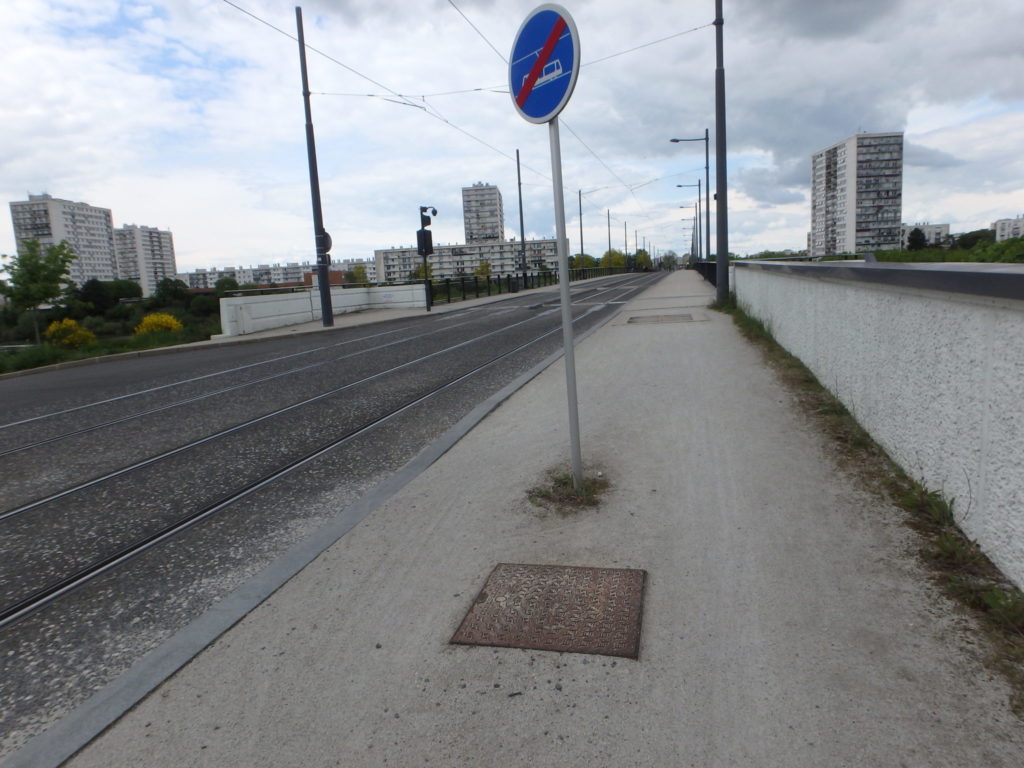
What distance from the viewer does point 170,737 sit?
6.89ft

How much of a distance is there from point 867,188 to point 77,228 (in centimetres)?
14923

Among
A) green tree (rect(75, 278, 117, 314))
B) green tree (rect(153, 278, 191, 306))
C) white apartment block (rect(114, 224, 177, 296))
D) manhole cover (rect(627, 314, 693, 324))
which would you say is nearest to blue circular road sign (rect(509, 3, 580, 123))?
manhole cover (rect(627, 314, 693, 324))

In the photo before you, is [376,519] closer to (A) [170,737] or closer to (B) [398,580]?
(B) [398,580]

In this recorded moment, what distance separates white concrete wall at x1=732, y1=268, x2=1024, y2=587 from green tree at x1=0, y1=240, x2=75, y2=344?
29.7m

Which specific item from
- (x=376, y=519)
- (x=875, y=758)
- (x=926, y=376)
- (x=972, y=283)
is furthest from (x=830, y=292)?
(x=875, y=758)

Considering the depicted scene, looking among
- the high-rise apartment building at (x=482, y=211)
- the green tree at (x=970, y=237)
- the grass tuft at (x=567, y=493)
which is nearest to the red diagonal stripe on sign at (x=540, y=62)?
the grass tuft at (x=567, y=493)

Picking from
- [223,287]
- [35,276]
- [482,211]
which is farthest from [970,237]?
[482,211]

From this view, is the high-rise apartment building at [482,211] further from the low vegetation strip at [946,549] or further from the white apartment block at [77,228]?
the low vegetation strip at [946,549]

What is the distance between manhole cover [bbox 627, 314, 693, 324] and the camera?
46.4ft

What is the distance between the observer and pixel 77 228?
143000 mm

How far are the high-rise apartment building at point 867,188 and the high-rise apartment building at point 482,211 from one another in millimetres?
93822

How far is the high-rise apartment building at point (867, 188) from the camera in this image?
241ft

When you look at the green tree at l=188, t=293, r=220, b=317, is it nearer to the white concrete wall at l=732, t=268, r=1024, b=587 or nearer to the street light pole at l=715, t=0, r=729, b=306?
the street light pole at l=715, t=0, r=729, b=306

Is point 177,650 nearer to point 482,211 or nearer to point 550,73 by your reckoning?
point 550,73
